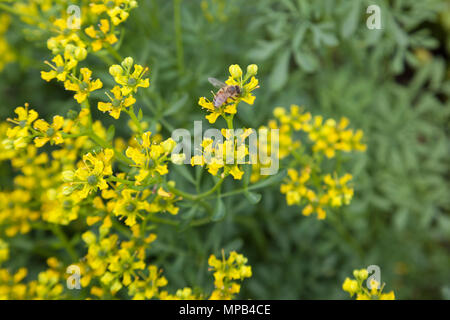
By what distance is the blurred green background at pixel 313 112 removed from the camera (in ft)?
8.84

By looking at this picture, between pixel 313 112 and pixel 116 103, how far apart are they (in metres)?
1.92

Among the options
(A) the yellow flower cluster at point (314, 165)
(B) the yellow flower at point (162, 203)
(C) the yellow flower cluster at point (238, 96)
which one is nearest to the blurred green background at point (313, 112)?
(A) the yellow flower cluster at point (314, 165)

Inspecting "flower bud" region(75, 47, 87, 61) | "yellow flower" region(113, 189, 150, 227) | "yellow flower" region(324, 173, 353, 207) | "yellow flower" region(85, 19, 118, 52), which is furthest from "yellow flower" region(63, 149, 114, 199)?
"yellow flower" region(324, 173, 353, 207)

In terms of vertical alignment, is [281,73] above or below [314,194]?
above

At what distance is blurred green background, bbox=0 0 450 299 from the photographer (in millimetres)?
2695

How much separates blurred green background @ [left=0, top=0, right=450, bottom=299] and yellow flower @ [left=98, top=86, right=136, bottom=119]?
88 centimetres

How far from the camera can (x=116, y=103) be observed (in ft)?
5.55

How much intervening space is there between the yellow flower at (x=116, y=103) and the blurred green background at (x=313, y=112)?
88 cm

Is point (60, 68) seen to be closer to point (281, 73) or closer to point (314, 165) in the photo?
point (314, 165)

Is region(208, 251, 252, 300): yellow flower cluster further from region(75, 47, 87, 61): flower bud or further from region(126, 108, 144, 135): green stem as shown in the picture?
region(75, 47, 87, 61): flower bud

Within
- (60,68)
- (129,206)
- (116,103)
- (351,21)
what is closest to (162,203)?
(129,206)

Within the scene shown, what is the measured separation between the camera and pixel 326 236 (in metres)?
3.08
